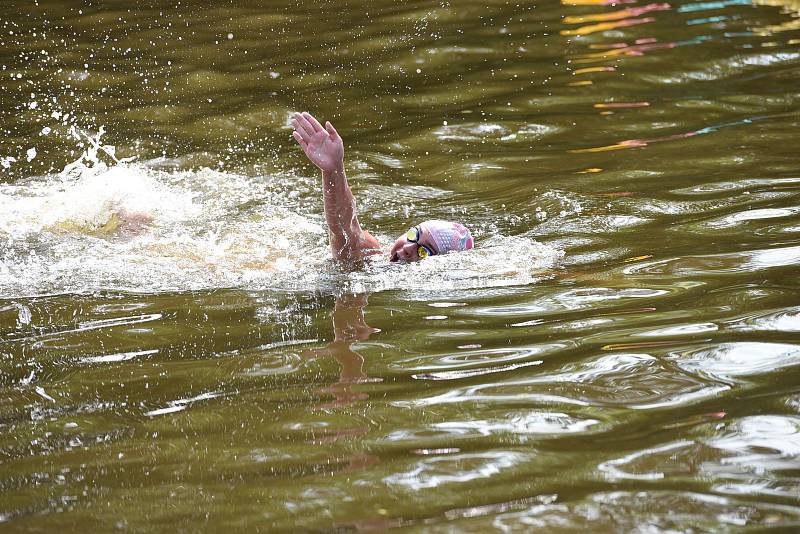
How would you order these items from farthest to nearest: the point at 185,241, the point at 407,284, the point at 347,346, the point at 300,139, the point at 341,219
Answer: the point at 185,241 → the point at 341,219 → the point at 300,139 → the point at 407,284 → the point at 347,346

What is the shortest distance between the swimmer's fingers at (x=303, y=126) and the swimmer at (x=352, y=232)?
9 centimetres

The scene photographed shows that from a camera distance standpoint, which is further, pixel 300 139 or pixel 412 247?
pixel 412 247

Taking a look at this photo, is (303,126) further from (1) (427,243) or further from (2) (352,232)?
(1) (427,243)

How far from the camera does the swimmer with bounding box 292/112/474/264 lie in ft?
23.0

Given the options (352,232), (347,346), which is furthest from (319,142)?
(347,346)

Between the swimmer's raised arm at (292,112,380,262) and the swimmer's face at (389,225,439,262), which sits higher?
the swimmer's raised arm at (292,112,380,262)

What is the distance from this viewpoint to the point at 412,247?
7.23 metres

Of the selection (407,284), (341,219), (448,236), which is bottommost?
(407,284)

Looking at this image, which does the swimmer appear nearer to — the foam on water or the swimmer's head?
the swimmer's head

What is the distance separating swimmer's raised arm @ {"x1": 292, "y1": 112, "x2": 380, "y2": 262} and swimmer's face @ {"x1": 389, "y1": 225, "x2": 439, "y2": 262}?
0.20m

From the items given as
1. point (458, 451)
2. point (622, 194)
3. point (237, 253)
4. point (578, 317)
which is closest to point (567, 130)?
point (622, 194)

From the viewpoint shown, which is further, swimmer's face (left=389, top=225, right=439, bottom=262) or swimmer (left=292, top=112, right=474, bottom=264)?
swimmer's face (left=389, top=225, right=439, bottom=262)

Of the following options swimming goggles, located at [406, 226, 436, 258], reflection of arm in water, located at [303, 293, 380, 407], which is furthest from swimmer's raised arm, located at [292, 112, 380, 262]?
reflection of arm in water, located at [303, 293, 380, 407]

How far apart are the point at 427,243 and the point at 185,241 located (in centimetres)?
187
